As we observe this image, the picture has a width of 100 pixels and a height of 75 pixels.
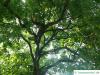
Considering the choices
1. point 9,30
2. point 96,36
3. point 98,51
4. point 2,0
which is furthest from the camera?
point 98,51

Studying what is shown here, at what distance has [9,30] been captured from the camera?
28.9 ft

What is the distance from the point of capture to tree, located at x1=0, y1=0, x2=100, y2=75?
28.0 feet

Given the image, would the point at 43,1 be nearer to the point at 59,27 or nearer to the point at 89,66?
the point at 59,27

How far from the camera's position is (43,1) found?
353 inches

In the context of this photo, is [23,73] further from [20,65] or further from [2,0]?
[2,0]

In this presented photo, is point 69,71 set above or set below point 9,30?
below

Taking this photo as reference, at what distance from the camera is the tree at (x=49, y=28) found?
8523 mm

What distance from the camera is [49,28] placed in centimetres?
1029

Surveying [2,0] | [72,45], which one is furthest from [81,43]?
[2,0]

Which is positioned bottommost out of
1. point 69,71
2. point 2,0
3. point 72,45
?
point 69,71

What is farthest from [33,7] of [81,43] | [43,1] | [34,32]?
[81,43]

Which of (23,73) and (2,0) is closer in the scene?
Result: (2,0)

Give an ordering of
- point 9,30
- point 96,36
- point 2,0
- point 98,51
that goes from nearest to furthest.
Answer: point 2,0 < point 9,30 < point 96,36 < point 98,51

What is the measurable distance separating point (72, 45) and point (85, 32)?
2.86 ft
